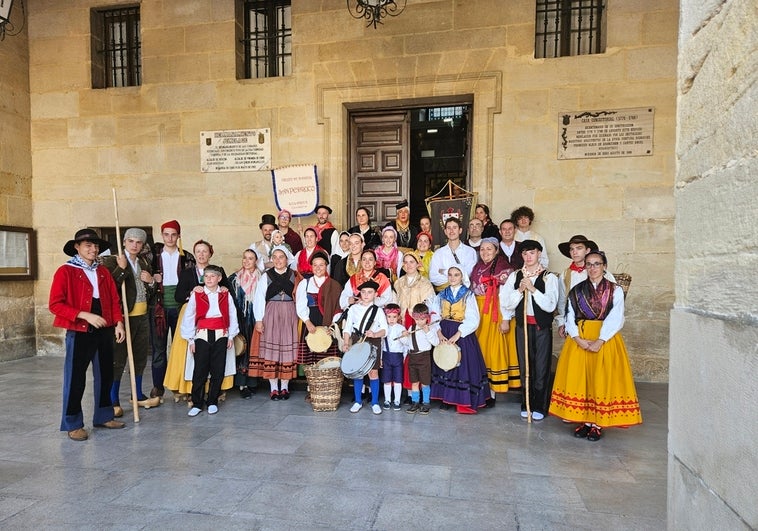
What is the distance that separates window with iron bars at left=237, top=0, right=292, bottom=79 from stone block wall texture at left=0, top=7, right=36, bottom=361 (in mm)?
3531

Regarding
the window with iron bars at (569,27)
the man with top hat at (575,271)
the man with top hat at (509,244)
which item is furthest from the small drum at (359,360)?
the window with iron bars at (569,27)

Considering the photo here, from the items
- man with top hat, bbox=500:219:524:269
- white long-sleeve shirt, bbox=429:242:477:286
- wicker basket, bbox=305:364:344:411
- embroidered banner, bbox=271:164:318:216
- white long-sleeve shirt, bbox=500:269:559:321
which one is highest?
embroidered banner, bbox=271:164:318:216

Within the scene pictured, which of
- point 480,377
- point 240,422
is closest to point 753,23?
point 480,377

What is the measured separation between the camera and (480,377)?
4340 mm

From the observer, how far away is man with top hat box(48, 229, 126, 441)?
3557 millimetres

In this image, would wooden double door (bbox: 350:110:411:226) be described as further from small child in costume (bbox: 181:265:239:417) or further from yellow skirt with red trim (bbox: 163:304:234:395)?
yellow skirt with red trim (bbox: 163:304:234:395)

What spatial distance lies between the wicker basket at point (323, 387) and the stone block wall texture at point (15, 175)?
5576mm

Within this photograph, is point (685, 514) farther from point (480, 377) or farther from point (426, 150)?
point (426, 150)

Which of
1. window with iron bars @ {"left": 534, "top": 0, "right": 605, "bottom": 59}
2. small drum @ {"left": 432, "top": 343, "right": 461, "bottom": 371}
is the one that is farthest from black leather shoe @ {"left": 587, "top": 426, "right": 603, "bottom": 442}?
window with iron bars @ {"left": 534, "top": 0, "right": 605, "bottom": 59}

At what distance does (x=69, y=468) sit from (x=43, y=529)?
2.68 ft

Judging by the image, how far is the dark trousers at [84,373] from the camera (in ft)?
11.9

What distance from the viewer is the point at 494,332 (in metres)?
4.52

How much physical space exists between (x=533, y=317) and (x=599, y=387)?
2.67 ft

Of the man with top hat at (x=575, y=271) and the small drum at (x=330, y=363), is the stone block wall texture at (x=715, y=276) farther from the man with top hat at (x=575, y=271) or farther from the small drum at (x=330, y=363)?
the small drum at (x=330, y=363)
